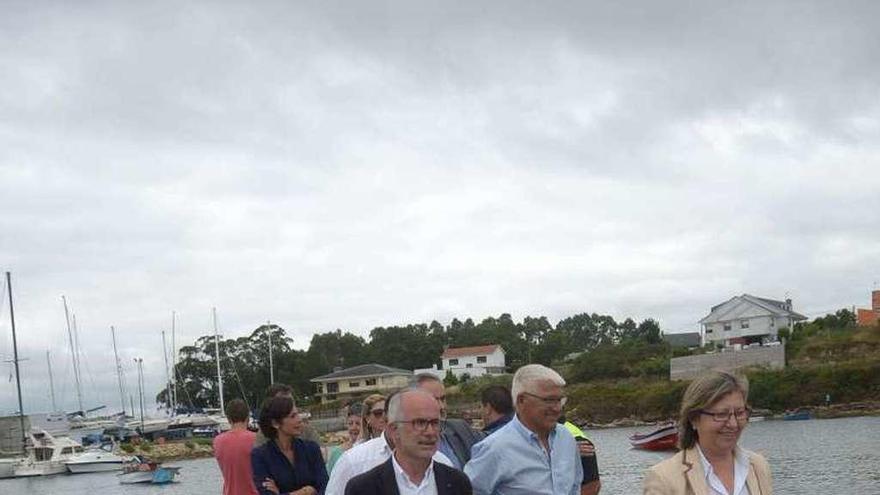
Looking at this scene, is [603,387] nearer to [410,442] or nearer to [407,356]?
[407,356]

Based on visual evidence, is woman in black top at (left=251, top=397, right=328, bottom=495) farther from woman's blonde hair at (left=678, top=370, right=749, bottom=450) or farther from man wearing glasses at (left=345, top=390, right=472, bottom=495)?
woman's blonde hair at (left=678, top=370, right=749, bottom=450)

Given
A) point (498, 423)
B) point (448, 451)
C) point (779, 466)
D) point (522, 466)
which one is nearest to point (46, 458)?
point (779, 466)

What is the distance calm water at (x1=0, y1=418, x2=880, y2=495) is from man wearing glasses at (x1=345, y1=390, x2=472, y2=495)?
88.8ft

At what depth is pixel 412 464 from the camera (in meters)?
5.23

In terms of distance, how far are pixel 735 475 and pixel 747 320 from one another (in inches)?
4268

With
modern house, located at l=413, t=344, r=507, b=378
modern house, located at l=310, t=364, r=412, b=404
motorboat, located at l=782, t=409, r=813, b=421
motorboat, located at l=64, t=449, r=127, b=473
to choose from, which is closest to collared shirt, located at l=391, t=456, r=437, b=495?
motorboat, located at l=782, t=409, r=813, b=421

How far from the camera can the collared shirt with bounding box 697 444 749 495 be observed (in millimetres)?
4617

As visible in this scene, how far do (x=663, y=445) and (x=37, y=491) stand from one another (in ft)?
113

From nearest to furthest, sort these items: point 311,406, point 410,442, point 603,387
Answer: point 410,442 < point 603,387 < point 311,406

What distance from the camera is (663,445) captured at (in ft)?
179

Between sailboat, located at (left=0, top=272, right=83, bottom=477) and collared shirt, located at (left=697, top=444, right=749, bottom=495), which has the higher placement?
collared shirt, located at (left=697, top=444, right=749, bottom=495)

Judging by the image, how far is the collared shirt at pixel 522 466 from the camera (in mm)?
6043

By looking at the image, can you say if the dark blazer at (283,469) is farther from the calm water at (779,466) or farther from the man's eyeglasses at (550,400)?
the calm water at (779,466)

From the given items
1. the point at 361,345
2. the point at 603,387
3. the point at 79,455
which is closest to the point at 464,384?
the point at 603,387
